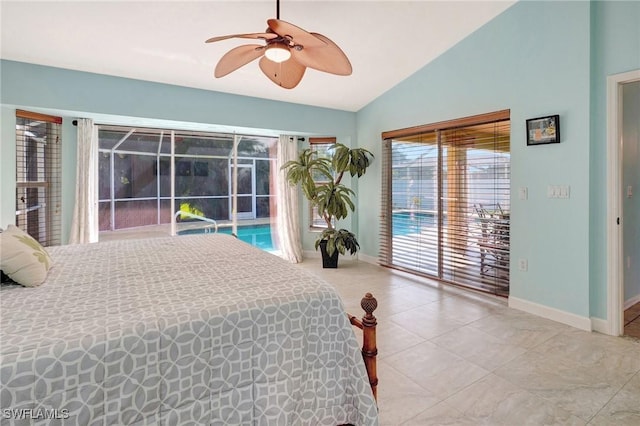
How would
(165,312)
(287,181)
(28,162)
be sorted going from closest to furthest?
(165,312)
(28,162)
(287,181)

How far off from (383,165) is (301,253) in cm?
193

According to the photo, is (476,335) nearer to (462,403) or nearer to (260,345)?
(462,403)

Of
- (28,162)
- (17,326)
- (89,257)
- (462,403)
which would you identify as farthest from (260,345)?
(28,162)

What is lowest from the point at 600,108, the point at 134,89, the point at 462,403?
the point at 462,403

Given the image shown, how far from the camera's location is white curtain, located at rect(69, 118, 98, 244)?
13.1ft

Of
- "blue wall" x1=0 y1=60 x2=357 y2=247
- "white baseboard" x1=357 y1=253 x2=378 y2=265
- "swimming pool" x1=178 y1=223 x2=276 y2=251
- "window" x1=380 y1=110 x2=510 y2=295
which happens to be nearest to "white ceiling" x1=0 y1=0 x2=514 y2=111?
"blue wall" x1=0 y1=60 x2=357 y2=247

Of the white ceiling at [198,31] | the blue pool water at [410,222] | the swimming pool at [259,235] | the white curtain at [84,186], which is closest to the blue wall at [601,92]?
the white ceiling at [198,31]

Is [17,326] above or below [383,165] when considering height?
below

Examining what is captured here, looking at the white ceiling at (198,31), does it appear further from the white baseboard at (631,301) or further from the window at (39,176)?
the white baseboard at (631,301)

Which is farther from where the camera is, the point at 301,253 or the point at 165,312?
the point at 301,253

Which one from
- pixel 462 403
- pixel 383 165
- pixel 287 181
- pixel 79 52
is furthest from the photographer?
pixel 287 181

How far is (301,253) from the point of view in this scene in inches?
216

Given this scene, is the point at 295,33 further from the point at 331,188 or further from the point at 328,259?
the point at 328,259

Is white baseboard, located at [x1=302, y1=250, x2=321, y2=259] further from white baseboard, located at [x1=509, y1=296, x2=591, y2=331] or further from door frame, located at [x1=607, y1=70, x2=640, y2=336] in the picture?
door frame, located at [x1=607, y1=70, x2=640, y2=336]
